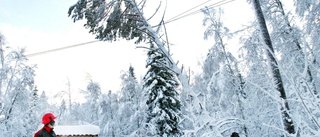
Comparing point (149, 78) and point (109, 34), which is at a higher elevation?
point (149, 78)

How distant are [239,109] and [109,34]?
12.2 m

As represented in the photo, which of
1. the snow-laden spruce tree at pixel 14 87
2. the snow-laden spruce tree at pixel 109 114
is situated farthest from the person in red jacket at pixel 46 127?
the snow-laden spruce tree at pixel 109 114

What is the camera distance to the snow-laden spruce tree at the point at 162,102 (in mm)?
15672

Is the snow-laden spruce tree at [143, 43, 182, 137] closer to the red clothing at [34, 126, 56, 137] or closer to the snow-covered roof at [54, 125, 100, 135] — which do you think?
the snow-covered roof at [54, 125, 100, 135]

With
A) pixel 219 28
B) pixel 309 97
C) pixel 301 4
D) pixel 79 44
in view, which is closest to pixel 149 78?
pixel 219 28

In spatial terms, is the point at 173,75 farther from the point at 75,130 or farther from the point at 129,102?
the point at 129,102

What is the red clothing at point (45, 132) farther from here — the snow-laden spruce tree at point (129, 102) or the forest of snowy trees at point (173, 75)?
the snow-laden spruce tree at point (129, 102)

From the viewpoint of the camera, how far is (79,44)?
346 inches

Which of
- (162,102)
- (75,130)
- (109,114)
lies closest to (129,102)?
(109,114)

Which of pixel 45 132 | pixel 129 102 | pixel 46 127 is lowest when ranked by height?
pixel 45 132

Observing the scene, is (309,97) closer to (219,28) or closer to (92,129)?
(92,129)

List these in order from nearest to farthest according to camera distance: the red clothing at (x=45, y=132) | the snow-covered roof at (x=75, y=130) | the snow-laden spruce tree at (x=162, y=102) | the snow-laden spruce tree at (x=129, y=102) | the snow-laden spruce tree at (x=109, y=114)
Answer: the red clothing at (x=45, y=132)
the snow-covered roof at (x=75, y=130)
the snow-laden spruce tree at (x=162, y=102)
the snow-laden spruce tree at (x=129, y=102)
the snow-laden spruce tree at (x=109, y=114)

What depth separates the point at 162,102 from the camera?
52.5ft

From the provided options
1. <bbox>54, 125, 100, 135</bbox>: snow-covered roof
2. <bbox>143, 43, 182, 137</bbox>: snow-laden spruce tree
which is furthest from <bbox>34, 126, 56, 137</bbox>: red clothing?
<bbox>143, 43, 182, 137</bbox>: snow-laden spruce tree
